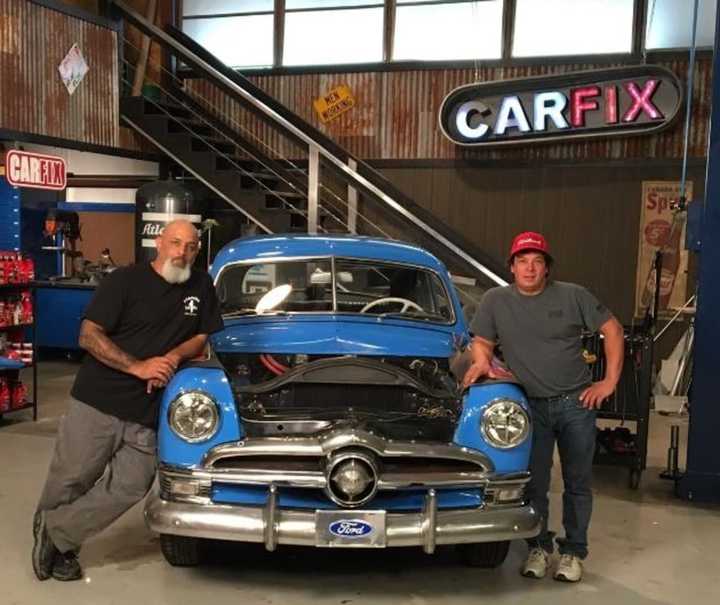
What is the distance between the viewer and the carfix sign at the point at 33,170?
7.42 meters

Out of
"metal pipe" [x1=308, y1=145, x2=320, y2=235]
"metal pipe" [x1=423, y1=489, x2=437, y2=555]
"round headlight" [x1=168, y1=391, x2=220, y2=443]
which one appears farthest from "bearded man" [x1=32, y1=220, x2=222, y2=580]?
"metal pipe" [x1=308, y1=145, x2=320, y2=235]

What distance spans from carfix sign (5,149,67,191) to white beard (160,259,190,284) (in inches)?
159

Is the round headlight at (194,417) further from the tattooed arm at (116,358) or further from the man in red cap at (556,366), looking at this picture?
the man in red cap at (556,366)

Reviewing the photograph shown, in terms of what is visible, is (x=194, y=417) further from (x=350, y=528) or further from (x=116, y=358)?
(x=350, y=528)

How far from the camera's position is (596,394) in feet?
13.0

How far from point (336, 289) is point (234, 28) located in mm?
7693

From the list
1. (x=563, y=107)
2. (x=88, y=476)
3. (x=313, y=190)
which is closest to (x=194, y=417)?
(x=88, y=476)

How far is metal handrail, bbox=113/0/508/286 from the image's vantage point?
8672 mm

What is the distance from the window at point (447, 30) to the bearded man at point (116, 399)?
734 cm

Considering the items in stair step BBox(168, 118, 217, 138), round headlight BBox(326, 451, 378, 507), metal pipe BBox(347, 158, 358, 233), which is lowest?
round headlight BBox(326, 451, 378, 507)

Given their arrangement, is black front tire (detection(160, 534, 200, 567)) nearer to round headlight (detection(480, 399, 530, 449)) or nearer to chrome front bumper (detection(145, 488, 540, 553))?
chrome front bumper (detection(145, 488, 540, 553))

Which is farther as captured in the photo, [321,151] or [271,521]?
[321,151]

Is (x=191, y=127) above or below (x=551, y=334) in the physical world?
above

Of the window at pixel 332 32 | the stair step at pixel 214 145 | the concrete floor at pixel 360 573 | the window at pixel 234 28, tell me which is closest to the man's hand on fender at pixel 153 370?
the concrete floor at pixel 360 573
